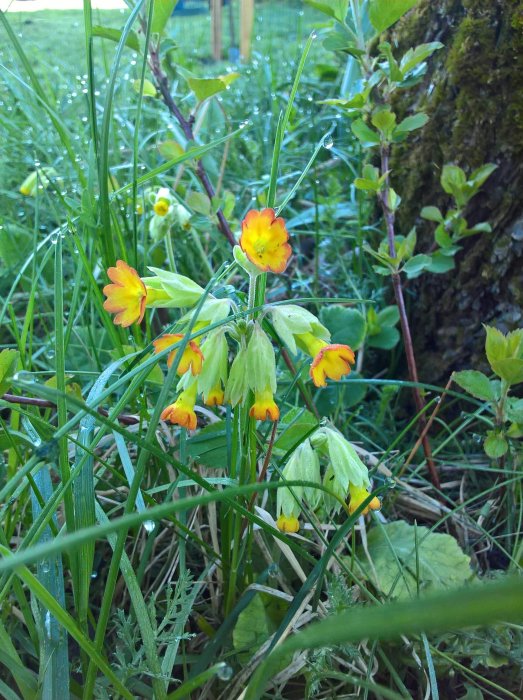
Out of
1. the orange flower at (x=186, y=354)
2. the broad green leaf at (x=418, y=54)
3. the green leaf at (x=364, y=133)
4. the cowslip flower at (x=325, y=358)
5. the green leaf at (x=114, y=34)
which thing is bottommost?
the cowslip flower at (x=325, y=358)

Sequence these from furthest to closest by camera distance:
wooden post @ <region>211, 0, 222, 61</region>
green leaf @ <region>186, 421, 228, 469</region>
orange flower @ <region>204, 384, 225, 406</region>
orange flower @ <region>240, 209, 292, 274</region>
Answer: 1. wooden post @ <region>211, 0, 222, 61</region>
2. green leaf @ <region>186, 421, 228, 469</region>
3. orange flower @ <region>204, 384, 225, 406</region>
4. orange flower @ <region>240, 209, 292, 274</region>

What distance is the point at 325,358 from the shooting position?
0.89 metres

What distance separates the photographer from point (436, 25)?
1.46 meters

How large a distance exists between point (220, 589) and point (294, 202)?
5.05 ft

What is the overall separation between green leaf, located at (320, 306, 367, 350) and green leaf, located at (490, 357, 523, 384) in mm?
415

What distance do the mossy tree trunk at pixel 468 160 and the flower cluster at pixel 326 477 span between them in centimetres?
62

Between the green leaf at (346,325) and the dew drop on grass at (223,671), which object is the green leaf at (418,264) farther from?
the dew drop on grass at (223,671)

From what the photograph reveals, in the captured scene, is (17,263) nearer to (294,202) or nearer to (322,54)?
(294,202)

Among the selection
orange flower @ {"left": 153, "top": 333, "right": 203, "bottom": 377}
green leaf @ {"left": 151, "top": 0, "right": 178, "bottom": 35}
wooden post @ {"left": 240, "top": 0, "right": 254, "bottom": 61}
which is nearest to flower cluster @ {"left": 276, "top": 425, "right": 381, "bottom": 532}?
orange flower @ {"left": 153, "top": 333, "right": 203, "bottom": 377}

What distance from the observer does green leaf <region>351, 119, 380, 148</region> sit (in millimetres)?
1223

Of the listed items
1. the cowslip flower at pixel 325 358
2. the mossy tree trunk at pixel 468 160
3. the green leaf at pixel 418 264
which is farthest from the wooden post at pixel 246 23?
the cowslip flower at pixel 325 358

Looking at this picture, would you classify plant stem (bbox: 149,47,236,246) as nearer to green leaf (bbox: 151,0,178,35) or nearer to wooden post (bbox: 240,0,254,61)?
green leaf (bbox: 151,0,178,35)

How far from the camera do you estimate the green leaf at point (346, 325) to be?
4.73 ft

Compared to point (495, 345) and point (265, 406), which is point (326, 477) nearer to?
point (265, 406)
